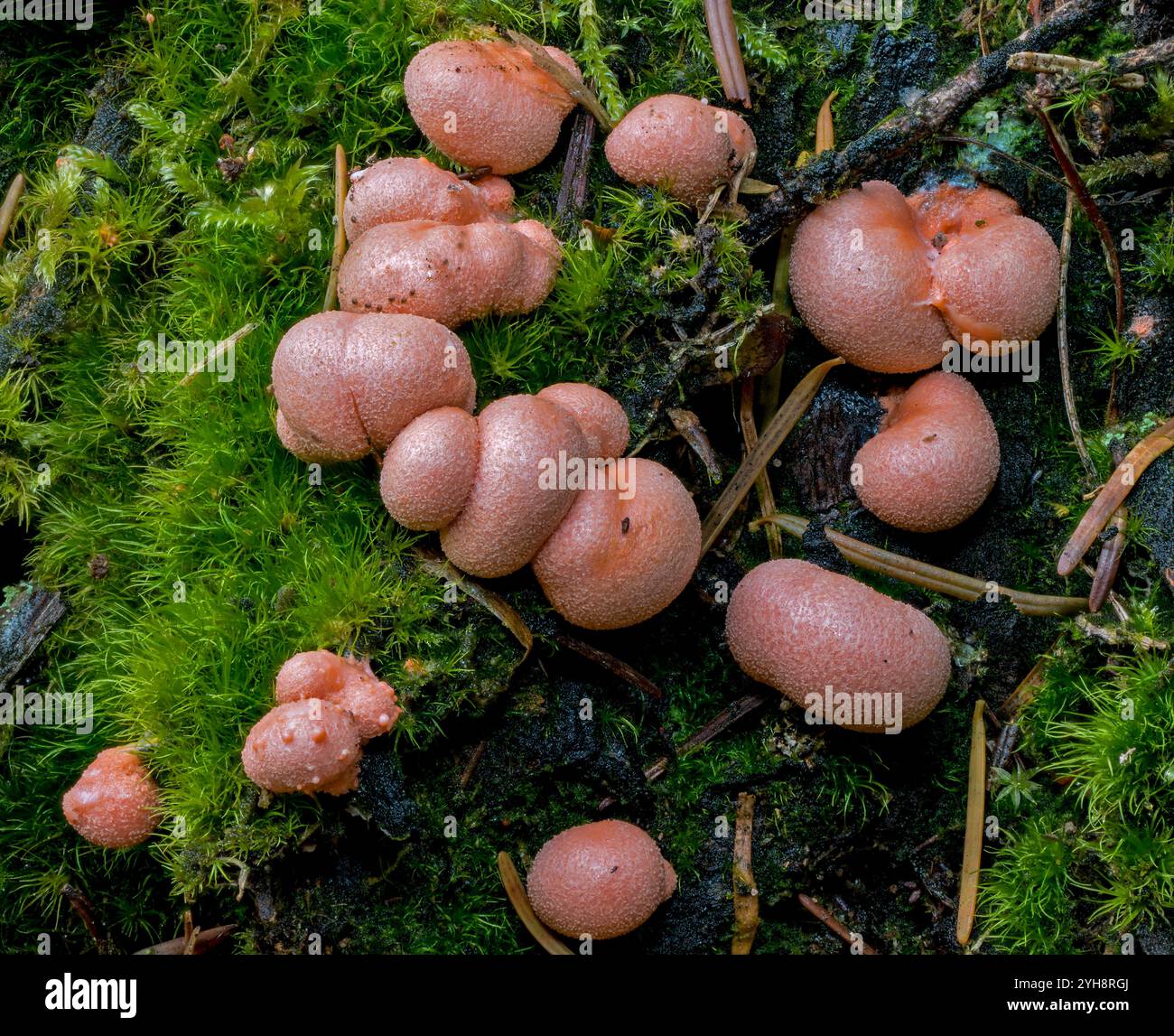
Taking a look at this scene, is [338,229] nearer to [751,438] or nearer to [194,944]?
[751,438]

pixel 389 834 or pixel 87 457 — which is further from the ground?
pixel 87 457

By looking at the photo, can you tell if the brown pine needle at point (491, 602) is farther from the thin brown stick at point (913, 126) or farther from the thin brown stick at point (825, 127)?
the thin brown stick at point (825, 127)

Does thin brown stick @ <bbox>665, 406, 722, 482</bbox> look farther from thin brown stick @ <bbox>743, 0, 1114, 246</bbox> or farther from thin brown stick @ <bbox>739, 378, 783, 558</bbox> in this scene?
thin brown stick @ <bbox>743, 0, 1114, 246</bbox>

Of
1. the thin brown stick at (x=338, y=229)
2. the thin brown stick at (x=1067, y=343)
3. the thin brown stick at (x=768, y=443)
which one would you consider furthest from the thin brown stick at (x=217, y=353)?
the thin brown stick at (x=1067, y=343)
